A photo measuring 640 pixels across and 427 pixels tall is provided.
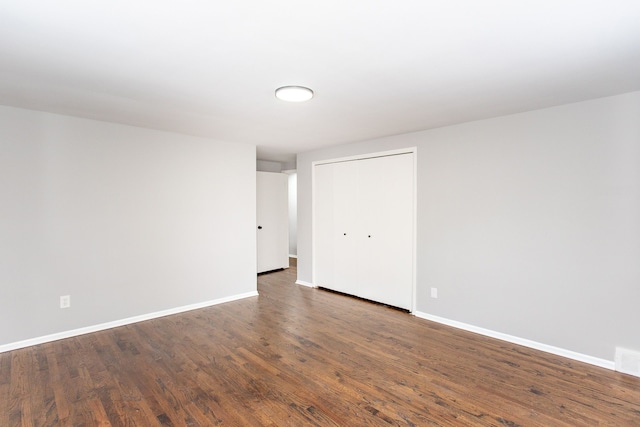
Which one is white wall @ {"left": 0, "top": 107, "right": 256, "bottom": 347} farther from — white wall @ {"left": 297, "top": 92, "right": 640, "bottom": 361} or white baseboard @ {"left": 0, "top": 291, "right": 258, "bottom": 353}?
white wall @ {"left": 297, "top": 92, "right": 640, "bottom": 361}

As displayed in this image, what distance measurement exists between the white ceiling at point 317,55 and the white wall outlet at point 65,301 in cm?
191

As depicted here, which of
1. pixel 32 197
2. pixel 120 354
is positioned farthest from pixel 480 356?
pixel 32 197

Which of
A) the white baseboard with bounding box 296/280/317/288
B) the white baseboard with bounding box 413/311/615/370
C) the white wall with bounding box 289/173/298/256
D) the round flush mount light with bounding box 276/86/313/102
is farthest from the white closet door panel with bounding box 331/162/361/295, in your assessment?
the white wall with bounding box 289/173/298/256

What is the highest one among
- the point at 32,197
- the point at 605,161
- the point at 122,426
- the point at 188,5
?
the point at 188,5

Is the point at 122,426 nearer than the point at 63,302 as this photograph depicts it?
Yes

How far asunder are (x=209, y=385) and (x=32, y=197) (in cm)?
258

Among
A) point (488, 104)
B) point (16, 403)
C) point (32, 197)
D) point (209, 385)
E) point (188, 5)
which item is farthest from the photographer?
point (32, 197)

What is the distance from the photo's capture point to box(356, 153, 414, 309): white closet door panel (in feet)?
13.1

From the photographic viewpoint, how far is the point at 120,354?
2844 mm

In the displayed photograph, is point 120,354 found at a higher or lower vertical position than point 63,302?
lower

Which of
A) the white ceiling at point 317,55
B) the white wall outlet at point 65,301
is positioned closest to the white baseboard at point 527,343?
the white ceiling at point 317,55

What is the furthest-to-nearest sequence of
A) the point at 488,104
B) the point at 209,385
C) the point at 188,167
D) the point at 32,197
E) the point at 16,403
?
the point at 188,167, the point at 32,197, the point at 488,104, the point at 209,385, the point at 16,403

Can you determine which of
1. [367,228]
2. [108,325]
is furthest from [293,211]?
[108,325]

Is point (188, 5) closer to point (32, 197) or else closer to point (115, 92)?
point (115, 92)
